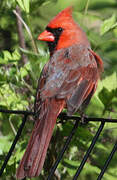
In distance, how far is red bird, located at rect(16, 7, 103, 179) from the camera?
154 centimetres

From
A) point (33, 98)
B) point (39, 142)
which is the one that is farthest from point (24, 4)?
point (39, 142)

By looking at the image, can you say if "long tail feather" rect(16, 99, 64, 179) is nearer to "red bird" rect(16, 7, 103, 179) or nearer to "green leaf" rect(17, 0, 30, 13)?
"red bird" rect(16, 7, 103, 179)

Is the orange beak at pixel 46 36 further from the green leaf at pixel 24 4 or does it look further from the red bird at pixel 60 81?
the green leaf at pixel 24 4

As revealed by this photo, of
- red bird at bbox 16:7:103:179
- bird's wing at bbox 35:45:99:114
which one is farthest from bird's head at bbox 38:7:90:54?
bird's wing at bbox 35:45:99:114

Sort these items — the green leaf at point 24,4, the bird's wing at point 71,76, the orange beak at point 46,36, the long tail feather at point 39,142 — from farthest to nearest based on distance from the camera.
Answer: the orange beak at point 46,36, the green leaf at point 24,4, the bird's wing at point 71,76, the long tail feather at point 39,142

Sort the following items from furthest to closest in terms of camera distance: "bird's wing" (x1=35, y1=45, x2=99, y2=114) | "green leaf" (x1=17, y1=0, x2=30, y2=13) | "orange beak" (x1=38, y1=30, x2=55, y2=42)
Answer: "orange beak" (x1=38, y1=30, x2=55, y2=42), "green leaf" (x1=17, y1=0, x2=30, y2=13), "bird's wing" (x1=35, y1=45, x2=99, y2=114)

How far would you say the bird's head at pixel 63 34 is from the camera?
2320mm

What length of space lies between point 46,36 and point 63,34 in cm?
11

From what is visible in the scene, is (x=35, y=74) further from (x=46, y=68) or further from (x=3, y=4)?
(x=3, y=4)

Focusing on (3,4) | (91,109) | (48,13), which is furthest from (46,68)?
(48,13)

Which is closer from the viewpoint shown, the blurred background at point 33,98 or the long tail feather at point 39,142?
the long tail feather at point 39,142

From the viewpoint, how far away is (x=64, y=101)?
187 centimetres

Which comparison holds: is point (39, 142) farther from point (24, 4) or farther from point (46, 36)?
point (46, 36)

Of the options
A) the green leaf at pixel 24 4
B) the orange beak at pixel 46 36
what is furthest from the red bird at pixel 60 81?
the green leaf at pixel 24 4
